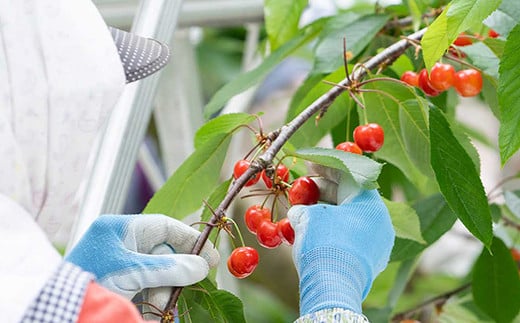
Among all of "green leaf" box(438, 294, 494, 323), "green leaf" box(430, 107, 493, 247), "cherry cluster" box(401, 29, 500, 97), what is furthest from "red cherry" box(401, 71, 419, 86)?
"green leaf" box(438, 294, 494, 323)

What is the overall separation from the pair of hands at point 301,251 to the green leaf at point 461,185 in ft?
0.21

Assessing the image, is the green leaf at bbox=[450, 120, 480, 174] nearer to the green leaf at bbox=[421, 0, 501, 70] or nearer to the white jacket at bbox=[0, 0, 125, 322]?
the green leaf at bbox=[421, 0, 501, 70]

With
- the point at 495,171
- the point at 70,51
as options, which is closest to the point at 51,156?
the point at 70,51

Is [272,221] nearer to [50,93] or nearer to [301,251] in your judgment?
[301,251]

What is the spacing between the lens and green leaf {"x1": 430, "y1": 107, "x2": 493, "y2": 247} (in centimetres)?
89

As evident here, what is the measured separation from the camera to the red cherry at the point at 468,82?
970 mm

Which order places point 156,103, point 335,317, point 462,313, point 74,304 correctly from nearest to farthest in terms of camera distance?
point 74,304
point 335,317
point 462,313
point 156,103

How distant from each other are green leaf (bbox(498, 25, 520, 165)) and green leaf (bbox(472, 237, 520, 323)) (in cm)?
37

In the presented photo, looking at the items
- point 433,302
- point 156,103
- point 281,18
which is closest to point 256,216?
point 281,18

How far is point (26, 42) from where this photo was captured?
72cm

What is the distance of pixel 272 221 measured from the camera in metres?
0.94

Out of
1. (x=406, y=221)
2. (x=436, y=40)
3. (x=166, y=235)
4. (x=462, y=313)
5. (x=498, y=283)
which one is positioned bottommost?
(x=462, y=313)

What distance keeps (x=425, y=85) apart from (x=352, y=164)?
21 centimetres

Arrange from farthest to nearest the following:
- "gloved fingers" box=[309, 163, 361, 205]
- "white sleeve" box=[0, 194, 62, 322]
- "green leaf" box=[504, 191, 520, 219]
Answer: "green leaf" box=[504, 191, 520, 219]
"gloved fingers" box=[309, 163, 361, 205]
"white sleeve" box=[0, 194, 62, 322]
